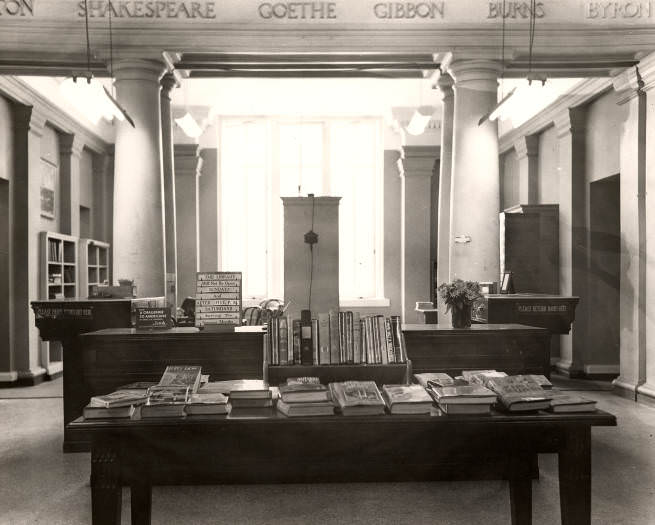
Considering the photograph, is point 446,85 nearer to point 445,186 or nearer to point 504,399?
point 445,186

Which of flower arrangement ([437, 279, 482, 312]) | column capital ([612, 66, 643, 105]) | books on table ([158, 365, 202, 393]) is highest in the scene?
column capital ([612, 66, 643, 105])

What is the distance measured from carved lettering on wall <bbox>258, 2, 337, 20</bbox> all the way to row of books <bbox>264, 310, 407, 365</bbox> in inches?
176

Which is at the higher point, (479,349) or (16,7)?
(16,7)

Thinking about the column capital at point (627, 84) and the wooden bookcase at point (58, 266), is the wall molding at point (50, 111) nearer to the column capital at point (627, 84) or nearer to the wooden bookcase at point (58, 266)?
the wooden bookcase at point (58, 266)

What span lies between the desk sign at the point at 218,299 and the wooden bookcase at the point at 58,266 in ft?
14.6

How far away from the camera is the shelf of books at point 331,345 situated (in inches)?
126

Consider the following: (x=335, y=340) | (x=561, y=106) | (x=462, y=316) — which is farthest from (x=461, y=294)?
(x=561, y=106)

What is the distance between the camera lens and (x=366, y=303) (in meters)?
12.1

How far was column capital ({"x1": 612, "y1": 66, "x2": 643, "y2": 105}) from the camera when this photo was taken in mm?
7102

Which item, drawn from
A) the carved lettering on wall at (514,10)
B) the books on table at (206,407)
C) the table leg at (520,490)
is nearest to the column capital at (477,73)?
the carved lettering on wall at (514,10)

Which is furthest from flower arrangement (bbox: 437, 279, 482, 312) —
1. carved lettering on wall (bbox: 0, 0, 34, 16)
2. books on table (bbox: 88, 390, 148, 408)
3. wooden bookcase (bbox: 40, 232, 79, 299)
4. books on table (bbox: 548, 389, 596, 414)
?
wooden bookcase (bbox: 40, 232, 79, 299)

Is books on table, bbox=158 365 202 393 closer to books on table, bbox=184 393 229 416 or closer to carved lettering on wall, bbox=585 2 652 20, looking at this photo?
books on table, bbox=184 393 229 416

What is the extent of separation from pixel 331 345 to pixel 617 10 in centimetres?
Answer: 557

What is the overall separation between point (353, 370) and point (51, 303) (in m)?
4.03
